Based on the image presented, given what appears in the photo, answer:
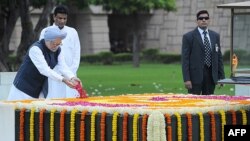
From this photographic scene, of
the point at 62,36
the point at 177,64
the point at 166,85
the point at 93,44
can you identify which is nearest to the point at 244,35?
the point at 62,36

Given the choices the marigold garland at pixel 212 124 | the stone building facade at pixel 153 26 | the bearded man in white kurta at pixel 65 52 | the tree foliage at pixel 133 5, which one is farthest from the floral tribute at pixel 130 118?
the stone building facade at pixel 153 26

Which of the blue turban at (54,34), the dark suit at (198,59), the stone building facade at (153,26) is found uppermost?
the blue turban at (54,34)

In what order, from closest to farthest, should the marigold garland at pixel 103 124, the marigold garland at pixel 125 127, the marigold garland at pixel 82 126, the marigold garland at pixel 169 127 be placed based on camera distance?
the marigold garland at pixel 169 127 → the marigold garland at pixel 125 127 → the marigold garland at pixel 103 124 → the marigold garland at pixel 82 126

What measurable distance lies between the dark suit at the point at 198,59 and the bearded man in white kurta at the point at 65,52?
143 centimetres

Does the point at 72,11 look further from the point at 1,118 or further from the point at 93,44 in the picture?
the point at 1,118

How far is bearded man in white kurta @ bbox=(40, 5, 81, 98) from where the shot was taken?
10.3 m

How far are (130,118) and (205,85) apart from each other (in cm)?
499

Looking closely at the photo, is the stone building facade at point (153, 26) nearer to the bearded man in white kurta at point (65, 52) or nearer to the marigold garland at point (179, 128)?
the bearded man in white kurta at point (65, 52)

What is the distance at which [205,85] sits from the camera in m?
11.9

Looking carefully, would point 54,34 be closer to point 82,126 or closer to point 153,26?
point 82,126

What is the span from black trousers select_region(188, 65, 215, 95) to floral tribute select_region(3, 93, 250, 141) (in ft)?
12.1

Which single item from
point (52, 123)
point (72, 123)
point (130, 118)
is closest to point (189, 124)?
point (130, 118)

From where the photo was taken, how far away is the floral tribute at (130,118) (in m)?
6.95

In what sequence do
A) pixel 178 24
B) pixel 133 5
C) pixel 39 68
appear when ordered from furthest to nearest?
pixel 178 24 < pixel 133 5 < pixel 39 68
